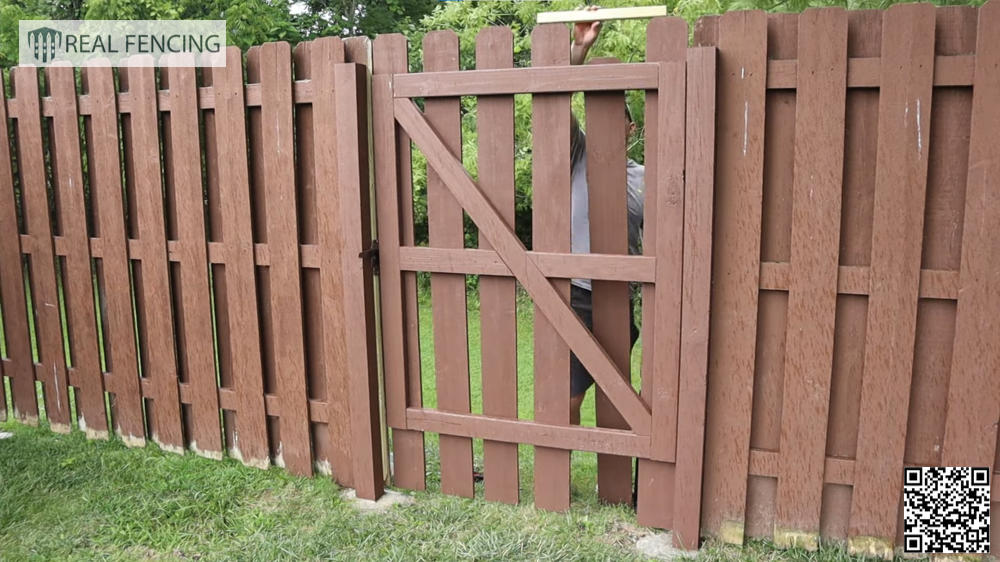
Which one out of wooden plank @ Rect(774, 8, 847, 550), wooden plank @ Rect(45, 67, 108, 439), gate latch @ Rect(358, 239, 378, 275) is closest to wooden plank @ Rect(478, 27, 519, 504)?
gate latch @ Rect(358, 239, 378, 275)

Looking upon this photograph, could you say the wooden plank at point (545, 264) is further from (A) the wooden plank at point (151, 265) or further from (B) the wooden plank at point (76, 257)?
(B) the wooden plank at point (76, 257)

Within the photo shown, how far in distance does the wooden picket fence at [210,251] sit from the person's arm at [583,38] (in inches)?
34.2

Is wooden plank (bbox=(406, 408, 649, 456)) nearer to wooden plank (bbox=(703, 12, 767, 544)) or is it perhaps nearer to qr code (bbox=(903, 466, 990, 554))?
wooden plank (bbox=(703, 12, 767, 544))

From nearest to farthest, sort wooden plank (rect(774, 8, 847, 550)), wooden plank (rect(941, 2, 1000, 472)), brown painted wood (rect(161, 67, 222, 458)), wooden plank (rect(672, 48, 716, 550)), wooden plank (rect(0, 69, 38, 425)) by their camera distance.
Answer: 1. wooden plank (rect(941, 2, 1000, 472))
2. wooden plank (rect(774, 8, 847, 550))
3. wooden plank (rect(672, 48, 716, 550))
4. brown painted wood (rect(161, 67, 222, 458))
5. wooden plank (rect(0, 69, 38, 425))

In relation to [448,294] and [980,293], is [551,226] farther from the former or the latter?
[980,293]

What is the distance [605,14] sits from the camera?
2896 millimetres

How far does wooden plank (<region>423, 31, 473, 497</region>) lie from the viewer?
3152 millimetres

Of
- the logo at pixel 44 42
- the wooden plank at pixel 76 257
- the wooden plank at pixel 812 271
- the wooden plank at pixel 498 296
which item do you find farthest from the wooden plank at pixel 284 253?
the logo at pixel 44 42

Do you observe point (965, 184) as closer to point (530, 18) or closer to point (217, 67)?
point (217, 67)

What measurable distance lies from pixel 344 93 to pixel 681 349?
1670 mm

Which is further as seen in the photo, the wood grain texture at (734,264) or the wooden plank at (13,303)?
the wooden plank at (13,303)

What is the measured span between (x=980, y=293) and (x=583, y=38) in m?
1.69

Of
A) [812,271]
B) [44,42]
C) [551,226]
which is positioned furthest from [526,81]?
[44,42]

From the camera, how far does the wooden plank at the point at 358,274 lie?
3.20 metres
